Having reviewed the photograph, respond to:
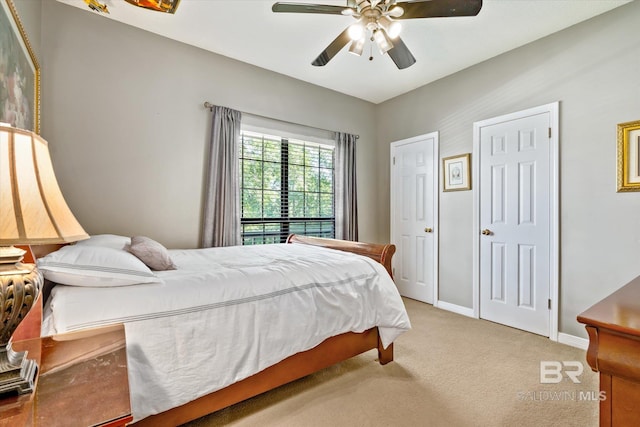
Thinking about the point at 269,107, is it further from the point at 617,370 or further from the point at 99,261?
the point at 617,370

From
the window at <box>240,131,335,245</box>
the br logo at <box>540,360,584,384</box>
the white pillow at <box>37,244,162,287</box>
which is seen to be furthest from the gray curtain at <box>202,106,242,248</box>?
the br logo at <box>540,360,584,384</box>

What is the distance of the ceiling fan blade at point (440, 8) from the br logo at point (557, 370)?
2.47 meters

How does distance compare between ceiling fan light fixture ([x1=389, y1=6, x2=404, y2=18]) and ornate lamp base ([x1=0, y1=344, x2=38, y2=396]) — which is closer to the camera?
ornate lamp base ([x1=0, y1=344, x2=38, y2=396])

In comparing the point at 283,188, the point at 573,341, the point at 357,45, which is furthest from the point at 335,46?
the point at 573,341

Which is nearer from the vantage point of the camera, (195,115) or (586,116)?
(586,116)

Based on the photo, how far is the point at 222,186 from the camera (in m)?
3.09

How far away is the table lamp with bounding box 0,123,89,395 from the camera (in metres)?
0.71

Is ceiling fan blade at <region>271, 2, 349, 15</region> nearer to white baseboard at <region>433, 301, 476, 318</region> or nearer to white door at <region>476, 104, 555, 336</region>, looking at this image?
white door at <region>476, 104, 555, 336</region>

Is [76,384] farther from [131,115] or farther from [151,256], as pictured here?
[131,115]

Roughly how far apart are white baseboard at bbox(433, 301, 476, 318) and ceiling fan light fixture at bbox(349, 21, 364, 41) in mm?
Result: 3002

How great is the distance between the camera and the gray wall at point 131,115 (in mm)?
2447

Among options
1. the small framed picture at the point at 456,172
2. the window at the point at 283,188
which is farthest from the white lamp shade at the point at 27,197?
the small framed picture at the point at 456,172

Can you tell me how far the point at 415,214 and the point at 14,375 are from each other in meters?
3.84

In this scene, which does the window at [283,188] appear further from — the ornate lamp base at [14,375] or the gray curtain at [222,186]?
the ornate lamp base at [14,375]
